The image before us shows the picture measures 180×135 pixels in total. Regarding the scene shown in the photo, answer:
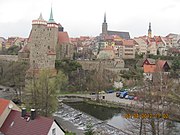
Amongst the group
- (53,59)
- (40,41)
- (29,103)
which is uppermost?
(40,41)

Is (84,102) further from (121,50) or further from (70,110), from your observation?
(121,50)

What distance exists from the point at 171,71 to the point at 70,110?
25.8 meters

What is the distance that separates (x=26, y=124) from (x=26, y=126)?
19 cm

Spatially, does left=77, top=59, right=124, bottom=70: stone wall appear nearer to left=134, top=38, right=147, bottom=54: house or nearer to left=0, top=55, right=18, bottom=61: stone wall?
left=0, top=55, right=18, bottom=61: stone wall

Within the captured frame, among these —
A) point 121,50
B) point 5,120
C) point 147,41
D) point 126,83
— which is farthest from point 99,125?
Result: point 147,41

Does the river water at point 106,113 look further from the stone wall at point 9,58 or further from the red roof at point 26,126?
the stone wall at point 9,58

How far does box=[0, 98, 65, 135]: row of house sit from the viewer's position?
17312 mm

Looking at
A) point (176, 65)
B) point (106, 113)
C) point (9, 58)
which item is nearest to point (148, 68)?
point (176, 65)

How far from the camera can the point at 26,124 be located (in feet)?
59.1

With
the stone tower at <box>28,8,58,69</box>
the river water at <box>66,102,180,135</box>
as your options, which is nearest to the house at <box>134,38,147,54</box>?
the stone tower at <box>28,8,58,69</box>

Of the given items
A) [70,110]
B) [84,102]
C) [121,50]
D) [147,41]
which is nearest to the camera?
[70,110]

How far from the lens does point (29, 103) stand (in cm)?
2942

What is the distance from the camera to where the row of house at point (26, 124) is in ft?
56.8

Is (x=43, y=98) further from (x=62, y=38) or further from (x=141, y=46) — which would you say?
(x=141, y=46)
